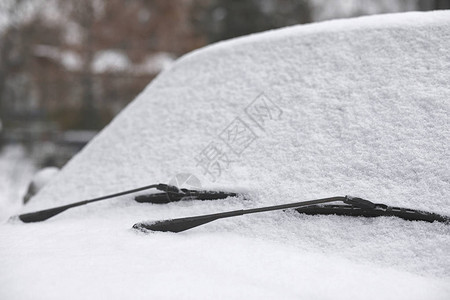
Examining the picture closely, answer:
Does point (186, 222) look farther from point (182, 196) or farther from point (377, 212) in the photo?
point (377, 212)

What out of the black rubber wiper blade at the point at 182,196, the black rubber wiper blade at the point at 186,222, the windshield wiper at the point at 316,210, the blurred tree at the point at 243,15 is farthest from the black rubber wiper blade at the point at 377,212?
the blurred tree at the point at 243,15

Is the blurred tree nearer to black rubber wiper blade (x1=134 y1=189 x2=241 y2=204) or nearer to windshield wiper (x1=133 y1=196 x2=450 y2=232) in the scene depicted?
black rubber wiper blade (x1=134 y1=189 x2=241 y2=204)

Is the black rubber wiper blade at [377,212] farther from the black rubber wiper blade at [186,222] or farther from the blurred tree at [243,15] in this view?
the blurred tree at [243,15]

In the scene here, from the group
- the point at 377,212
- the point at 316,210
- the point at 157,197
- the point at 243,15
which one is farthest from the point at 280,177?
the point at 243,15

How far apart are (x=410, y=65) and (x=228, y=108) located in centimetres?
78

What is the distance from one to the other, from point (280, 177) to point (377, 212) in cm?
37

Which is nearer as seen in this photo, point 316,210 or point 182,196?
point 316,210

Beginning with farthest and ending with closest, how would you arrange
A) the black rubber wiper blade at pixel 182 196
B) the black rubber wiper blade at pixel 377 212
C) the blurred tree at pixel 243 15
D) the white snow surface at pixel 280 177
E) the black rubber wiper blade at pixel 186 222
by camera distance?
the blurred tree at pixel 243 15
the black rubber wiper blade at pixel 182 196
the black rubber wiper blade at pixel 186 222
the black rubber wiper blade at pixel 377 212
the white snow surface at pixel 280 177

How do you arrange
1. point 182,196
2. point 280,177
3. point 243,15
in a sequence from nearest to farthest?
point 280,177, point 182,196, point 243,15

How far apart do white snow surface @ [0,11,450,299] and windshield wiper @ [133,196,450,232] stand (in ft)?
0.09

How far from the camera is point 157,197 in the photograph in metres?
1.80

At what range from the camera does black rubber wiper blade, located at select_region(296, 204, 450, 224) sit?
1366mm

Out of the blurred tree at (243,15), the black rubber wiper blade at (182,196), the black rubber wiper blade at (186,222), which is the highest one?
the blurred tree at (243,15)

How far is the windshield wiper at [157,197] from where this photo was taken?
1722 millimetres
